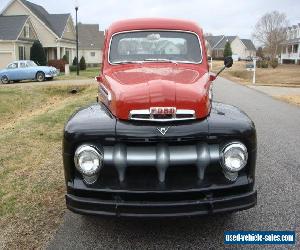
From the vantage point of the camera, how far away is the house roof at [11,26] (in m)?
37.1

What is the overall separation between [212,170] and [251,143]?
1.49 ft

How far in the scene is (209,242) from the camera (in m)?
3.93

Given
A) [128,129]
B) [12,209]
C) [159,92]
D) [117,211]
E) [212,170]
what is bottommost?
[12,209]

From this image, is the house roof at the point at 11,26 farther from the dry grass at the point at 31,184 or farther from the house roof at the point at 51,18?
the dry grass at the point at 31,184

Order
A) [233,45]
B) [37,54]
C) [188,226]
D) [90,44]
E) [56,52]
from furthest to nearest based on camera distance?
[233,45] → [90,44] → [56,52] → [37,54] → [188,226]

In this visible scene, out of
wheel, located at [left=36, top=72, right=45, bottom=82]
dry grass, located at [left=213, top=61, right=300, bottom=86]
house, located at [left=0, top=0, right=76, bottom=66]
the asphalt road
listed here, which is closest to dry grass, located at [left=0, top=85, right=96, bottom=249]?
the asphalt road

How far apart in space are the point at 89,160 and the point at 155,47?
2434mm

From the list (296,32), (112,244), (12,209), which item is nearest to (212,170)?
(112,244)

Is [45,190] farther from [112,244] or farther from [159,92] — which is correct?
[159,92]

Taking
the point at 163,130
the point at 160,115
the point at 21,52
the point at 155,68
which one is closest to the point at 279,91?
the point at 155,68

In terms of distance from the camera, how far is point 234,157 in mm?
3701

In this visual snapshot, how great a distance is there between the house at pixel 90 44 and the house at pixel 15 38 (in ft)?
66.5

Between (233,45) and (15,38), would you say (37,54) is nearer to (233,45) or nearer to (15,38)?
(15,38)

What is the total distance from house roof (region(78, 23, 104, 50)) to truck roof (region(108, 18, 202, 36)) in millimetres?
55905
